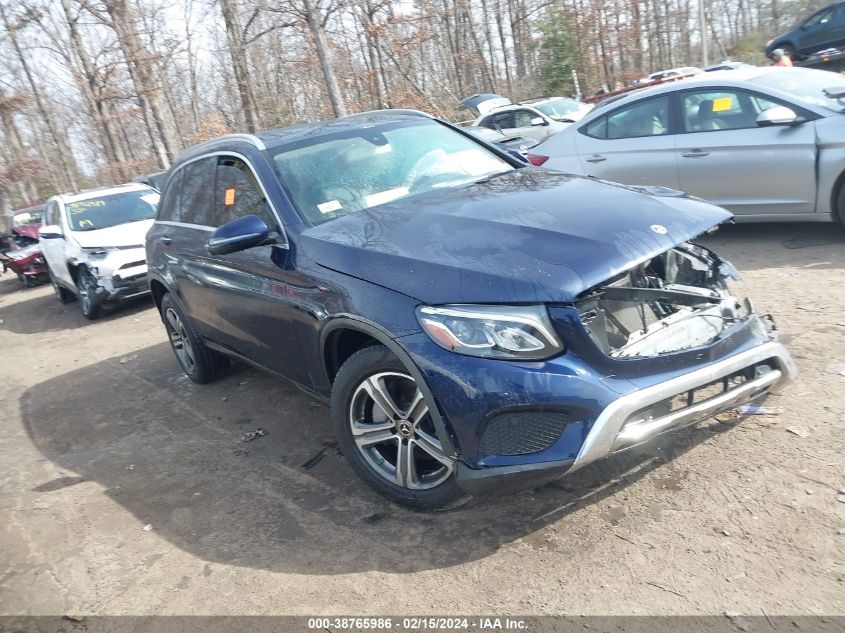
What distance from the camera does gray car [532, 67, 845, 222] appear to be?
6.04 meters

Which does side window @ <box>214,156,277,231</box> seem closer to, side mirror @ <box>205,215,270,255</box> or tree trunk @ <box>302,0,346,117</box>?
side mirror @ <box>205,215,270,255</box>

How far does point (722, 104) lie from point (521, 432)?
522cm

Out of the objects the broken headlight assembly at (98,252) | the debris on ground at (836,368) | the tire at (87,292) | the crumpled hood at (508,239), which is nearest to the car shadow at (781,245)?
the debris on ground at (836,368)

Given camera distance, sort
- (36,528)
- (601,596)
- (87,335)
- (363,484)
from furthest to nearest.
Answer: (87,335), (36,528), (363,484), (601,596)

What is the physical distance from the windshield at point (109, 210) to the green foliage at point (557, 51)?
2212 centimetres

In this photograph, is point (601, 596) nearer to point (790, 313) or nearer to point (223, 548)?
point (223, 548)

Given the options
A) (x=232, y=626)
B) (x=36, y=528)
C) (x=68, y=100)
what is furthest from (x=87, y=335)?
(x=68, y=100)

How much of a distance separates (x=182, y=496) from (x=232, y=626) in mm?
1373

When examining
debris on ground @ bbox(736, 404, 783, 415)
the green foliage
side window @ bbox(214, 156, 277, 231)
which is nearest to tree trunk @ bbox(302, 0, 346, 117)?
side window @ bbox(214, 156, 277, 231)

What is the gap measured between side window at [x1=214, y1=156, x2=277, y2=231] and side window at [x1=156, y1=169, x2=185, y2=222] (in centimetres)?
93

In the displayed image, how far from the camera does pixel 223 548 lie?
3422 mm

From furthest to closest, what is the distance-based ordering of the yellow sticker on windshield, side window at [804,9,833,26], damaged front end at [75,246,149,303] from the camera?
side window at [804,9,833,26]
damaged front end at [75,246,149,303]
the yellow sticker on windshield

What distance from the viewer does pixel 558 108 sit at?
18562 millimetres

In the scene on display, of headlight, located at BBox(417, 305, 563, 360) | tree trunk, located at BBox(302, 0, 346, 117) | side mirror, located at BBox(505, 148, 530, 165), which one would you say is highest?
tree trunk, located at BBox(302, 0, 346, 117)
